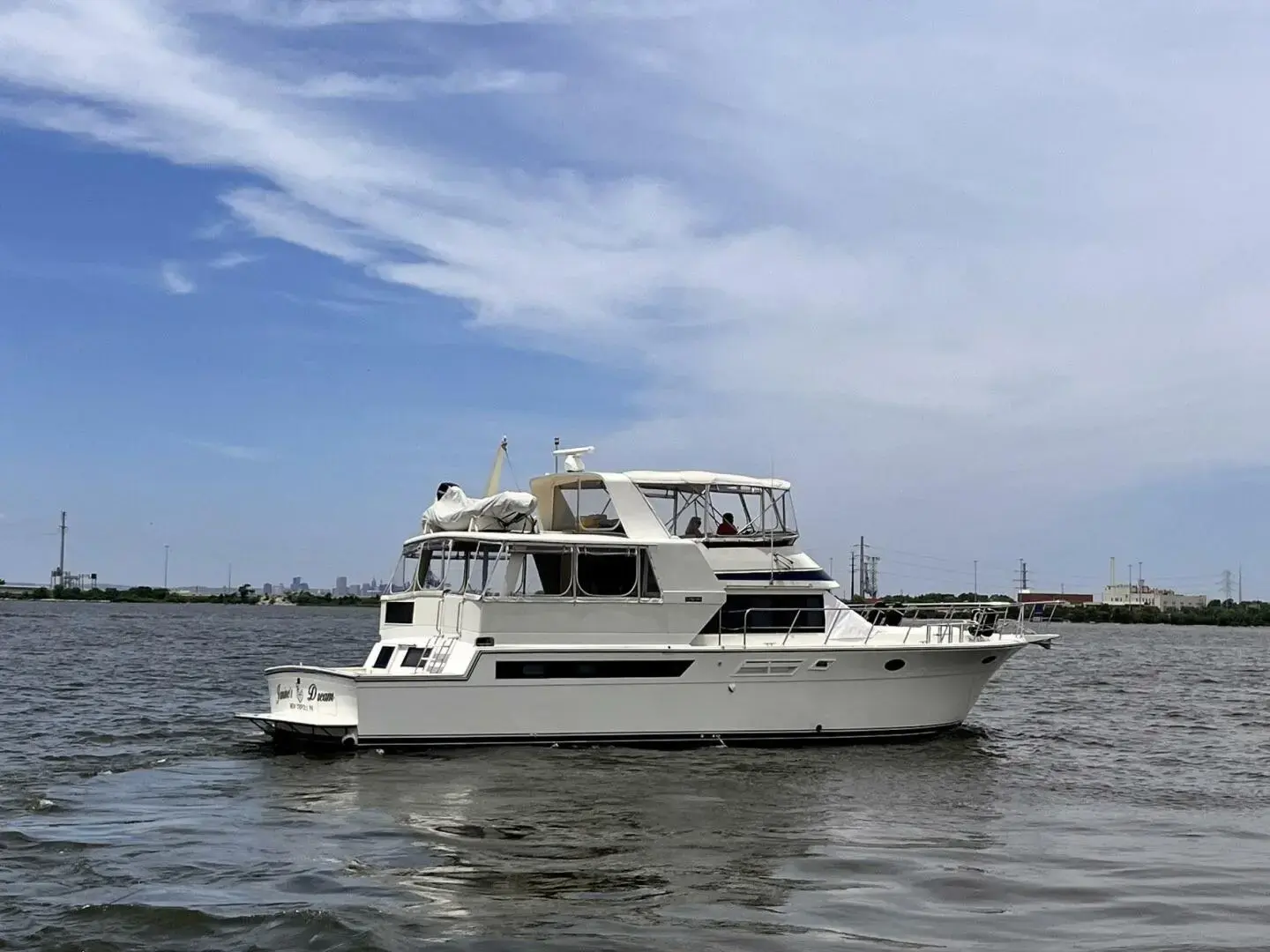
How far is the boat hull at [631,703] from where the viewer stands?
1877cm

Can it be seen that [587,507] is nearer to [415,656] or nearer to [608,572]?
[608,572]

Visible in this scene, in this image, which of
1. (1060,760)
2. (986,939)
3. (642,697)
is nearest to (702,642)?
(642,697)

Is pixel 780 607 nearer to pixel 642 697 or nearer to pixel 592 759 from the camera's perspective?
pixel 642 697

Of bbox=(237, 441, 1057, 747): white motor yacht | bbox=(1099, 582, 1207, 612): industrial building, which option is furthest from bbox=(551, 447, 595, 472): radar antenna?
bbox=(1099, 582, 1207, 612): industrial building

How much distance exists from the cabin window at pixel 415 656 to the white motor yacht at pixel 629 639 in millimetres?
56

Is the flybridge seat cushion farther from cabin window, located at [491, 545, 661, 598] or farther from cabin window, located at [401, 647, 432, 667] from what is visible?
cabin window, located at [401, 647, 432, 667]

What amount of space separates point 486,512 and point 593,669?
3.10m

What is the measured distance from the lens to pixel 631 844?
13141 millimetres

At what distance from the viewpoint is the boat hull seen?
18766 mm

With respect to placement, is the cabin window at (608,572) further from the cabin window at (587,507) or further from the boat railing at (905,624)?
the boat railing at (905,624)

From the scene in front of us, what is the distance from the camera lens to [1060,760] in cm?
2038

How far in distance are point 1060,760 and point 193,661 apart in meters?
32.8

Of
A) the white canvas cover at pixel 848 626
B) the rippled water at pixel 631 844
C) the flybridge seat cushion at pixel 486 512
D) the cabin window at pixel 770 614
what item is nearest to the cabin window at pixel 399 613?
the flybridge seat cushion at pixel 486 512

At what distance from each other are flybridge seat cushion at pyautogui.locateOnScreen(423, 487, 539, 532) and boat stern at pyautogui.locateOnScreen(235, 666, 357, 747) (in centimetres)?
310
